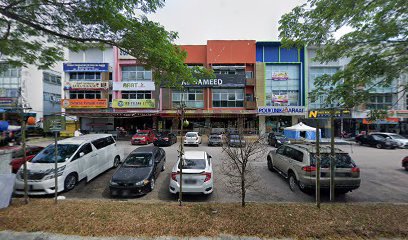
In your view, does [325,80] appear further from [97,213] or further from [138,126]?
[138,126]

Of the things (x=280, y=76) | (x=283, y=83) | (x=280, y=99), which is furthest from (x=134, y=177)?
(x=283, y=83)

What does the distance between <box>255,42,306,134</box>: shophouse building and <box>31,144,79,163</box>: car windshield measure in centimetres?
2499

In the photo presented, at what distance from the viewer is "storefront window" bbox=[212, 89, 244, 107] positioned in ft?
95.2

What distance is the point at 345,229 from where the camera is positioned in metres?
4.25

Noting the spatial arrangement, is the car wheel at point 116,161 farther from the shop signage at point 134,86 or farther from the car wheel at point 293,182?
the shop signage at point 134,86

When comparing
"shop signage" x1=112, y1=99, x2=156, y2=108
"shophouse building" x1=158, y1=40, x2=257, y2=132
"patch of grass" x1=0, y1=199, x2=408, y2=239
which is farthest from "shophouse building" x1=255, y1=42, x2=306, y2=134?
"patch of grass" x1=0, y1=199, x2=408, y2=239

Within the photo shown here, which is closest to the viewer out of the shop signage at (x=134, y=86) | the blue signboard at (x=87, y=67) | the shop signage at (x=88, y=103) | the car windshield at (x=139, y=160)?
the car windshield at (x=139, y=160)

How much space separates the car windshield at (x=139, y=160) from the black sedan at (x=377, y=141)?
23429mm

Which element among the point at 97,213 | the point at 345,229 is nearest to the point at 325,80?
the point at 345,229

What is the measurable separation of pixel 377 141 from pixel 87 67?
37.2m

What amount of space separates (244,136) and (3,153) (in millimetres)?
7654

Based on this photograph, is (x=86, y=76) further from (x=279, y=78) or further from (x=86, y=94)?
(x=279, y=78)

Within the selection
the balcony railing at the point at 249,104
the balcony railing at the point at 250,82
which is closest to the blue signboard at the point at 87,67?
the balcony railing at the point at 250,82

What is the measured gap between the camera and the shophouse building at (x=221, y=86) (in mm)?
28297
